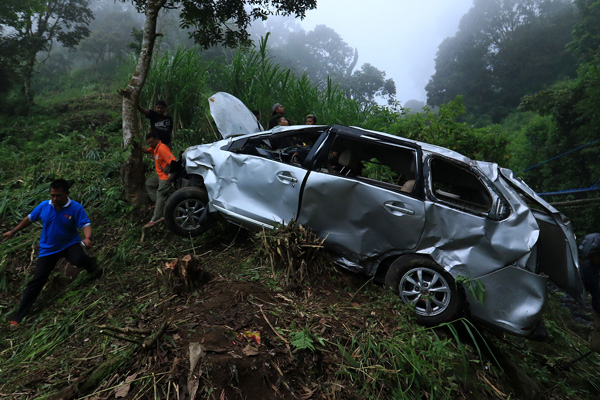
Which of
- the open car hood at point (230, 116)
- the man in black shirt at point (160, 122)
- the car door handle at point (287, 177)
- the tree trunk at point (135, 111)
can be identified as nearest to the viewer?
the car door handle at point (287, 177)

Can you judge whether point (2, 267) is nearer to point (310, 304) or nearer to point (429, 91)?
point (310, 304)

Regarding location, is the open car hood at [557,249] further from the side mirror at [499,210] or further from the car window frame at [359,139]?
the car window frame at [359,139]

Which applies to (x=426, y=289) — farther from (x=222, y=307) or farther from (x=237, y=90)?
(x=237, y=90)

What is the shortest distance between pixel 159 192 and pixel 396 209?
3.12 metres

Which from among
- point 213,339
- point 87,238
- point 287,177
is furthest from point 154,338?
point 287,177

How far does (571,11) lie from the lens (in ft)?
132

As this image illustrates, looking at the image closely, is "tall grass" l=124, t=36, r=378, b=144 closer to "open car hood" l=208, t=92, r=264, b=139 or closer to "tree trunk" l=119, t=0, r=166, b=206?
"tree trunk" l=119, t=0, r=166, b=206

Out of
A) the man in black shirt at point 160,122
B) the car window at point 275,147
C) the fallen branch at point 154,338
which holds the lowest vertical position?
the fallen branch at point 154,338

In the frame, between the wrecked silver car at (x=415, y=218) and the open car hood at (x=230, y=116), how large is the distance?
0.55 meters

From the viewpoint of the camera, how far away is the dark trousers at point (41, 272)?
3666mm

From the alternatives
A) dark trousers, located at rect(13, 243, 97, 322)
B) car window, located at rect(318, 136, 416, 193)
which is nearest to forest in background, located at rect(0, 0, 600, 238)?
car window, located at rect(318, 136, 416, 193)

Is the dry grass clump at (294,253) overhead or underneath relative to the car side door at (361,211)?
underneath

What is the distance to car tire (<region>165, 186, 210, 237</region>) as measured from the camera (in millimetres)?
4363

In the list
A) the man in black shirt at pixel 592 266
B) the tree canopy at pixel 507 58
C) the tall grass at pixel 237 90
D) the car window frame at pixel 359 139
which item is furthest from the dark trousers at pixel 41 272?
the tree canopy at pixel 507 58
